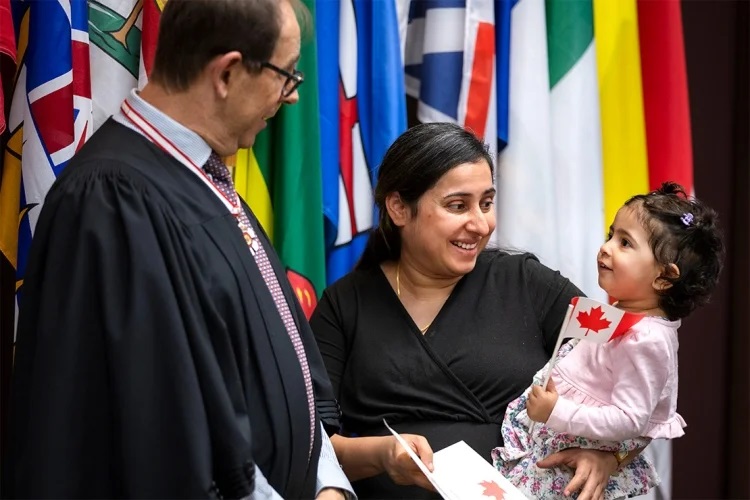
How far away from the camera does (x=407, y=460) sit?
1.67 meters

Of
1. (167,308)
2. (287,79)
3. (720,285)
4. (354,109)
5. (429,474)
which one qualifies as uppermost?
(287,79)

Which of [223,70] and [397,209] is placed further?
[397,209]

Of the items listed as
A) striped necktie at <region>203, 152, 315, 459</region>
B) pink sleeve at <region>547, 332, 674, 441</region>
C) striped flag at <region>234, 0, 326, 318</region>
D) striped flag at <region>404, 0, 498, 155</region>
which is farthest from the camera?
A: striped flag at <region>404, 0, 498, 155</region>

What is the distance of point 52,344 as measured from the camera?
3.65 feet

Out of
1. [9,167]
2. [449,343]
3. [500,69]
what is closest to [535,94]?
[500,69]

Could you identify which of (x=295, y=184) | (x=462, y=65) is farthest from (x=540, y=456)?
(x=462, y=65)

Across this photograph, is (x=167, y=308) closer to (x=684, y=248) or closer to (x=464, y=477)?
(x=464, y=477)

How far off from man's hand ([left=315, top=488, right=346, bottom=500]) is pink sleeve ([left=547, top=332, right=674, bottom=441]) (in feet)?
1.42

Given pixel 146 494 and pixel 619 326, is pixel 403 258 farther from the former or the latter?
pixel 146 494

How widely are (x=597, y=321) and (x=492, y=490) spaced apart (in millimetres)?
362

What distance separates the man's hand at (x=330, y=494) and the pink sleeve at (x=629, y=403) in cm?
43

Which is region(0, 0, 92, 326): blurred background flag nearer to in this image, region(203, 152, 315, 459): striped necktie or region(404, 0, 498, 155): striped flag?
region(203, 152, 315, 459): striped necktie

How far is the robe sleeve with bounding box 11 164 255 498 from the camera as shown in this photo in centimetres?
111

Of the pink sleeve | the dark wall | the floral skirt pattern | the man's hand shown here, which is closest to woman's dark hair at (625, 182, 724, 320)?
the pink sleeve
